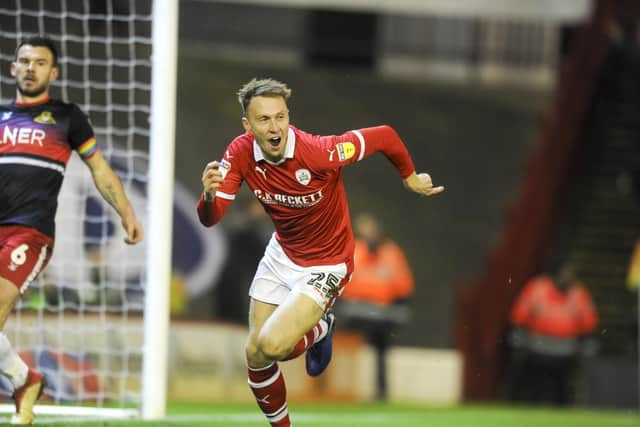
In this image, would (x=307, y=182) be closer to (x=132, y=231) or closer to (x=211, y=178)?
(x=211, y=178)

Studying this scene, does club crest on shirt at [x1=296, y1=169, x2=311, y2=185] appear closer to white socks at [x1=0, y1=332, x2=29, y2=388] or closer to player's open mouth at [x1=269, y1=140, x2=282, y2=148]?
player's open mouth at [x1=269, y1=140, x2=282, y2=148]

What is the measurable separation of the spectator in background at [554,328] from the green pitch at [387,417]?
1140 millimetres

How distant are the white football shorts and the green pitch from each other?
64.5 inches

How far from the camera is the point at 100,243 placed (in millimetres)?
11305

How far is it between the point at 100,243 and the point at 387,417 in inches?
109

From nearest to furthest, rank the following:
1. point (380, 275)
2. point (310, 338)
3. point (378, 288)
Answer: point (310, 338) → point (380, 275) → point (378, 288)

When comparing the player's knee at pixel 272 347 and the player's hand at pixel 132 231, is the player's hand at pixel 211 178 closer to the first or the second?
the player's knee at pixel 272 347

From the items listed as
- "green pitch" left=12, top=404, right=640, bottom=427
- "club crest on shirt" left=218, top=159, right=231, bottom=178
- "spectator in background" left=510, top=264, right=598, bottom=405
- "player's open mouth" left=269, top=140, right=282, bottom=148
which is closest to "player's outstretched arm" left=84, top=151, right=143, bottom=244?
"club crest on shirt" left=218, top=159, right=231, bottom=178

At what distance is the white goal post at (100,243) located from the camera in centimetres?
902

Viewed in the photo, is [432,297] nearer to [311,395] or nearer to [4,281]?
[311,395]

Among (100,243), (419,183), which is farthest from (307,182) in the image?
(100,243)

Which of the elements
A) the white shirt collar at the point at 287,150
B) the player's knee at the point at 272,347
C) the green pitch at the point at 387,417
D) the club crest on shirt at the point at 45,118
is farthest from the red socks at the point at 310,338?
the club crest on shirt at the point at 45,118

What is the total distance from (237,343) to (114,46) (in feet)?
13.6

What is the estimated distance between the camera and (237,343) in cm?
1462
